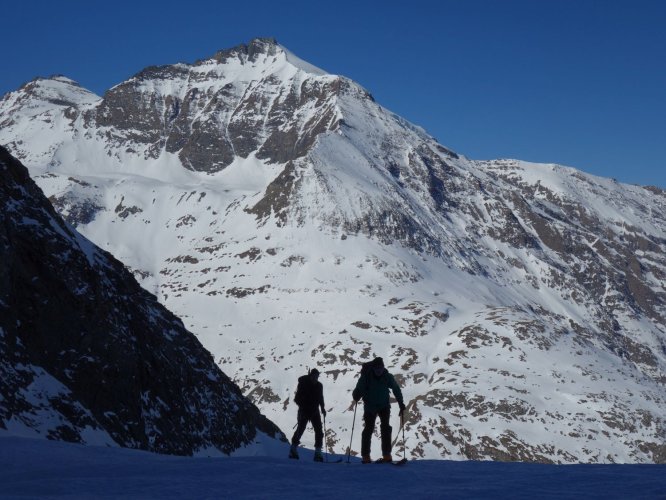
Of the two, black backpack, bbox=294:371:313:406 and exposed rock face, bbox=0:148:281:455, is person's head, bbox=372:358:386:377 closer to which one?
black backpack, bbox=294:371:313:406

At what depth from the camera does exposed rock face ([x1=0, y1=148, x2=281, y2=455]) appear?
2588cm

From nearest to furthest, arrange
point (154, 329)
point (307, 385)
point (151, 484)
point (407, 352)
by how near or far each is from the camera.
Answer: point (151, 484) < point (307, 385) < point (154, 329) < point (407, 352)

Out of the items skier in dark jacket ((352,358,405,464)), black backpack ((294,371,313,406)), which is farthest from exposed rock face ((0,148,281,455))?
skier in dark jacket ((352,358,405,464))

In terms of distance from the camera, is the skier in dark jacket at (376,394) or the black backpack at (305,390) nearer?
the skier in dark jacket at (376,394)

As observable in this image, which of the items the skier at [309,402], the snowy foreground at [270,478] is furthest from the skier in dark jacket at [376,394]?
the skier at [309,402]

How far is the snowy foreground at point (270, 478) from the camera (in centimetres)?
1217

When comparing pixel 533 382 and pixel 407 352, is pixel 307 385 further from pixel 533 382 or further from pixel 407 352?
pixel 407 352

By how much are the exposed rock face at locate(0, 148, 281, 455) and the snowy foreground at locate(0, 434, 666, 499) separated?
8.45 m

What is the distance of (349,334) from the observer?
181 m

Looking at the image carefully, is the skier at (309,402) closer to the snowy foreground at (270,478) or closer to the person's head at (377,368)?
the person's head at (377,368)

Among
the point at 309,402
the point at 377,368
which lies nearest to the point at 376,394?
the point at 377,368

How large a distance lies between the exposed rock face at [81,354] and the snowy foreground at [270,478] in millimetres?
8452

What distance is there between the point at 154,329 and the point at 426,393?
113 metres

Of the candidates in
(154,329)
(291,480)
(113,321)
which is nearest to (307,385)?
(291,480)
